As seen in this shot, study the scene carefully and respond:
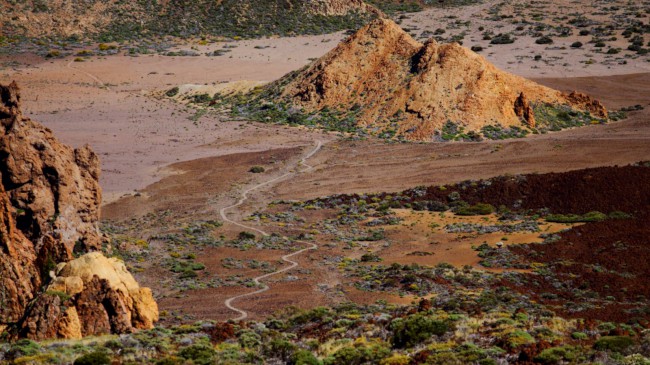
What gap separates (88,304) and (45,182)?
8015 mm

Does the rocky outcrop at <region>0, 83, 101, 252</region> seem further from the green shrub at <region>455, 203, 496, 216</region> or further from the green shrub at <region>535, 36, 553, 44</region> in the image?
the green shrub at <region>535, 36, 553, 44</region>

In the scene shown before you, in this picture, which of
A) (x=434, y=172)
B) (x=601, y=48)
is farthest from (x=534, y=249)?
(x=601, y=48)

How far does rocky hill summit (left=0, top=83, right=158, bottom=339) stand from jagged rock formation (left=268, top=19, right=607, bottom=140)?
41.6 meters

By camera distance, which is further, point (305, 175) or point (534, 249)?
point (305, 175)

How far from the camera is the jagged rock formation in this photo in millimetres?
74688

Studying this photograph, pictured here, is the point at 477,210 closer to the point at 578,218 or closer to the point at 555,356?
the point at 578,218

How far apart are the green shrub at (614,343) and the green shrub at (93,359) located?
1402 cm

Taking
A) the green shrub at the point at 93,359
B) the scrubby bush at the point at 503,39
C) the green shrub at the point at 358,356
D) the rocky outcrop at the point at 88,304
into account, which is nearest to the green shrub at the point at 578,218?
the green shrub at the point at 358,356

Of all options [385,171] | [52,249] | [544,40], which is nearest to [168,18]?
[544,40]

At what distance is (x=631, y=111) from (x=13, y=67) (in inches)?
2877

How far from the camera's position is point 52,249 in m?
31.4

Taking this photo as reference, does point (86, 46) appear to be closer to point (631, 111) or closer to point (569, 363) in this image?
point (631, 111)

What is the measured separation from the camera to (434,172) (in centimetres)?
6206

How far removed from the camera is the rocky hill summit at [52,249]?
28094mm
